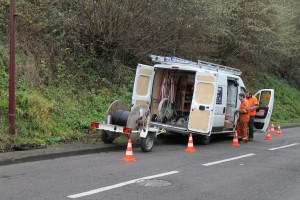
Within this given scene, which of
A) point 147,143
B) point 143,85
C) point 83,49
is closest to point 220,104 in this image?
point 143,85

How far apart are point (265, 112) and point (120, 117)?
644 cm

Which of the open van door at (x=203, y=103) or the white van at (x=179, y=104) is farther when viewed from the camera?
the open van door at (x=203, y=103)

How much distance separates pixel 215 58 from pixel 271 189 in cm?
1890

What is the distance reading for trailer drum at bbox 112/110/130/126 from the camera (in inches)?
431

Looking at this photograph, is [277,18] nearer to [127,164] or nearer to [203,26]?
[203,26]

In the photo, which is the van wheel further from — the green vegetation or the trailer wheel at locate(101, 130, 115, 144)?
the green vegetation

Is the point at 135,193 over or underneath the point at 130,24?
underneath

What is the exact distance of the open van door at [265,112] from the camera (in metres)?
14.9

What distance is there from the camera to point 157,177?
7840 mm

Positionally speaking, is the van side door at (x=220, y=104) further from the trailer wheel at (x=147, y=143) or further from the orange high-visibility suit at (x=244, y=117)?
the trailer wheel at (x=147, y=143)

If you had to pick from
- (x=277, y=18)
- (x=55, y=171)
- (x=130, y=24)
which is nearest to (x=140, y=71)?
(x=130, y=24)

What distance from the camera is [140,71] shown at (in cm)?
1311

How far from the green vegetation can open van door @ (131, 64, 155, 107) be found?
1.51m

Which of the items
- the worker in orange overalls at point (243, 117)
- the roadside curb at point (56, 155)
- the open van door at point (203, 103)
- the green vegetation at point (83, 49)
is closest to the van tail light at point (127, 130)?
the roadside curb at point (56, 155)
